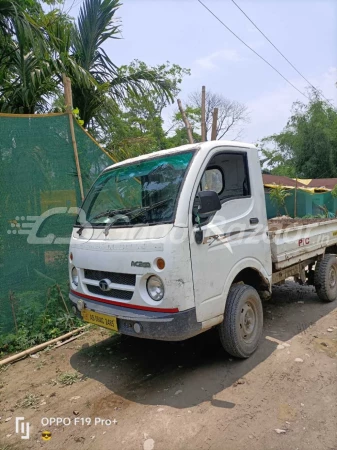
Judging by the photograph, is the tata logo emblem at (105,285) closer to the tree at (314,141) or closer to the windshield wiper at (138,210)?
the windshield wiper at (138,210)

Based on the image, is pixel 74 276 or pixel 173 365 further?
pixel 74 276

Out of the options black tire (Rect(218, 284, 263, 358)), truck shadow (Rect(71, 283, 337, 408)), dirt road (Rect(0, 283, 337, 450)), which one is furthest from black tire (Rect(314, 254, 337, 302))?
black tire (Rect(218, 284, 263, 358))

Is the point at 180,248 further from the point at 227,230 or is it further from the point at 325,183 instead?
the point at 325,183

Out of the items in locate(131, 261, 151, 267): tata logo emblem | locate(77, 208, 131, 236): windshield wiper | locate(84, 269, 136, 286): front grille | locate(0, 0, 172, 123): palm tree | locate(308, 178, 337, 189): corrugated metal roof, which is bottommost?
locate(84, 269, 136, 286): front grille

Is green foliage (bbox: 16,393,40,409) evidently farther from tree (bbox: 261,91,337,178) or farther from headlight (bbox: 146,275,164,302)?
tree (bbox: 261,91,337,178)

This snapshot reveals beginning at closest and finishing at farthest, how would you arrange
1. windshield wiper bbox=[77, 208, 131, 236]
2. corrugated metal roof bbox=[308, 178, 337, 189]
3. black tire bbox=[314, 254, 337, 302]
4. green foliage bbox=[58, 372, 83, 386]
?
1. green foliage bbox=[58, 372, 83, 386]
2. windshield wiper bbox=[77, 208, 131, 236]
3. black tire bbox=[314, 254, 337, 302]
4. corrugated metal roof bbox=[308, 178, 337, 189]

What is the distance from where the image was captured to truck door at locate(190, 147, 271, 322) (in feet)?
9.61

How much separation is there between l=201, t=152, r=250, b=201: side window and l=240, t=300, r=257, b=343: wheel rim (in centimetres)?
117

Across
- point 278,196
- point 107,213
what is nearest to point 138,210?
point 107,213

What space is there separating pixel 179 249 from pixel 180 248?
1cm

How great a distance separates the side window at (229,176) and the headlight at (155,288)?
4.06 feet

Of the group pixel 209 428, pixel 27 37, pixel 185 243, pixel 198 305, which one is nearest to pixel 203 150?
pixel 185 243

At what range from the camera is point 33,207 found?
14.1 feet

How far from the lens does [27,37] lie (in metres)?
5.22
